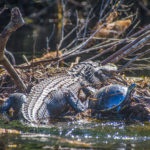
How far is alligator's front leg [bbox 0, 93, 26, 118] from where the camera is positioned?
A: 229 inches

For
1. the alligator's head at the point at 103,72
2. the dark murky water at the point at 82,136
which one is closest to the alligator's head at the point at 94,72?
the alligator's head at the point at 103,72

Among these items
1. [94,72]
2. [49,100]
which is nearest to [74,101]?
[49,100]

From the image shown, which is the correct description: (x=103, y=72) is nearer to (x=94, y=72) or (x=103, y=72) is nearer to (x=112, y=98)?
(x=94, y=72)

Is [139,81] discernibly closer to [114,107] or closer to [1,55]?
[114,107]

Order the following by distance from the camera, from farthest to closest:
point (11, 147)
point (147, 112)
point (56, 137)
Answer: point (147, 112), point (56, 137), point (11, 147)

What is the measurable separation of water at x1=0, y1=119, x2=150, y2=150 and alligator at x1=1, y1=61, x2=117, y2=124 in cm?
28

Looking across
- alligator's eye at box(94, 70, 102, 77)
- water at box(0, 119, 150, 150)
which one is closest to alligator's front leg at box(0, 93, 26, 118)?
water at box(0, 119, 150, 150)

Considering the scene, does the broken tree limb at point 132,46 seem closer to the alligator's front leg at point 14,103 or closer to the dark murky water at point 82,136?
the dark murky water at point 82,136

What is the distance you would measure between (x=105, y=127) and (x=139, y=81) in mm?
2496

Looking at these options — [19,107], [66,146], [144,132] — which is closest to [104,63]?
[19,107]

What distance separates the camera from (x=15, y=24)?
4.56 m

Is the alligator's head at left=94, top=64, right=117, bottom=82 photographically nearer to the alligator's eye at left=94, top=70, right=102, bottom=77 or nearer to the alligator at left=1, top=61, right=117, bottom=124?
the alligator's eye at left=94, top=70, right=102, bottom=77

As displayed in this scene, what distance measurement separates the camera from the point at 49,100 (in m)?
5.85

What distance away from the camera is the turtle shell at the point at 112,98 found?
5863 mm
